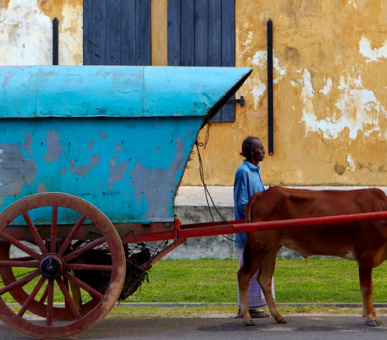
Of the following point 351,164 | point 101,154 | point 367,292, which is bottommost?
point 367,292

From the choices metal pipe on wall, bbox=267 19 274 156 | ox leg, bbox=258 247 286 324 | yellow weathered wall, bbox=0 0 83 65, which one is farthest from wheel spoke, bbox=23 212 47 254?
Answer: yellow weathered wall, bbox=0 0 83 65

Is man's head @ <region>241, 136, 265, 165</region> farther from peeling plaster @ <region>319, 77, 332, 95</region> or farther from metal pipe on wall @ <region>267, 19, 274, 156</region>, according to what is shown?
peeling plaster @ <region>319, 77, 332, 95</region>

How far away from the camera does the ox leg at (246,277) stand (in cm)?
849

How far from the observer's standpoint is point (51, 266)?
7.54m

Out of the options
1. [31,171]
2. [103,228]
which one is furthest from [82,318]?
[31,171]

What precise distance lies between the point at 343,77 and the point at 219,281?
4193mm

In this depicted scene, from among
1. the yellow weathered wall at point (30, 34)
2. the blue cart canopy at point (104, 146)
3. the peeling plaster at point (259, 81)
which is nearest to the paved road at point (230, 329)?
the blue cart canopy at point (104, 146)

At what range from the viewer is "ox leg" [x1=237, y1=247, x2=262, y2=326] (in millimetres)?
8492

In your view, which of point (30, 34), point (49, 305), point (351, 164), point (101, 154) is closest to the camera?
point (49, 305)

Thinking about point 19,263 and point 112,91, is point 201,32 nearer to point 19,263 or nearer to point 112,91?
point 112,91

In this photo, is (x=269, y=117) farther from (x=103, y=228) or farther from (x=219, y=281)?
(x=103, y=228)

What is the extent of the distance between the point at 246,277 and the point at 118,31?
6.31 metres

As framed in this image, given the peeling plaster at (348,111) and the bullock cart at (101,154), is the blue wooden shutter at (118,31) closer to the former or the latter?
the peeling plaster at (348,111)

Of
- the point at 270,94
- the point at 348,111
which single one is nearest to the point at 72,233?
the point at 270,94
